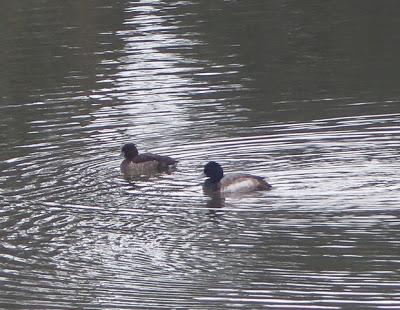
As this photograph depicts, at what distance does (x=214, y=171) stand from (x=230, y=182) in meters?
0.36

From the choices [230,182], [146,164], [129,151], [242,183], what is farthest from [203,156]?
[242,183]

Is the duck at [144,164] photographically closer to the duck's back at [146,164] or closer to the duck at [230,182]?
the duck's back at [146,164]

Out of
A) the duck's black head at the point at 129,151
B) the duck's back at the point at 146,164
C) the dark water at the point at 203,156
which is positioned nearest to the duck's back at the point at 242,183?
the dark water at the point at 203,156

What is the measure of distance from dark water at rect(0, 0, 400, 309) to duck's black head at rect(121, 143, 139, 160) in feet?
1.34

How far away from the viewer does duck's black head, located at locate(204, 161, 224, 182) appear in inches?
719

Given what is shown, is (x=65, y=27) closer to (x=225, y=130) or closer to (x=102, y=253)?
(x=225, y=130)

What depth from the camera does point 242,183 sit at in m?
18.0

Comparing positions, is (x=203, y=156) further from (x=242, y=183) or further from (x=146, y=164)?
(x=242, y=183)

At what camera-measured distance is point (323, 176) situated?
18.2m

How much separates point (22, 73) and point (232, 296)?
1442 centimetres

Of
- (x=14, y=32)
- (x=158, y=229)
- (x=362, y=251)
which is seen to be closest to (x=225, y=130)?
(x=158, y=229)

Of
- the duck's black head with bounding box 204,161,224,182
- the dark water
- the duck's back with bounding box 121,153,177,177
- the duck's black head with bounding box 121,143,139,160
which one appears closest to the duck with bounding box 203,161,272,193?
the duck's black head with bounding box 204,161,224,182

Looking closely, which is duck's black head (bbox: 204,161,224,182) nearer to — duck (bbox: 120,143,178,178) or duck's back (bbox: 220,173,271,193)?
duck's back (bbox: 220,173,271,193)

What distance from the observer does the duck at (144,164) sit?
19.4m
